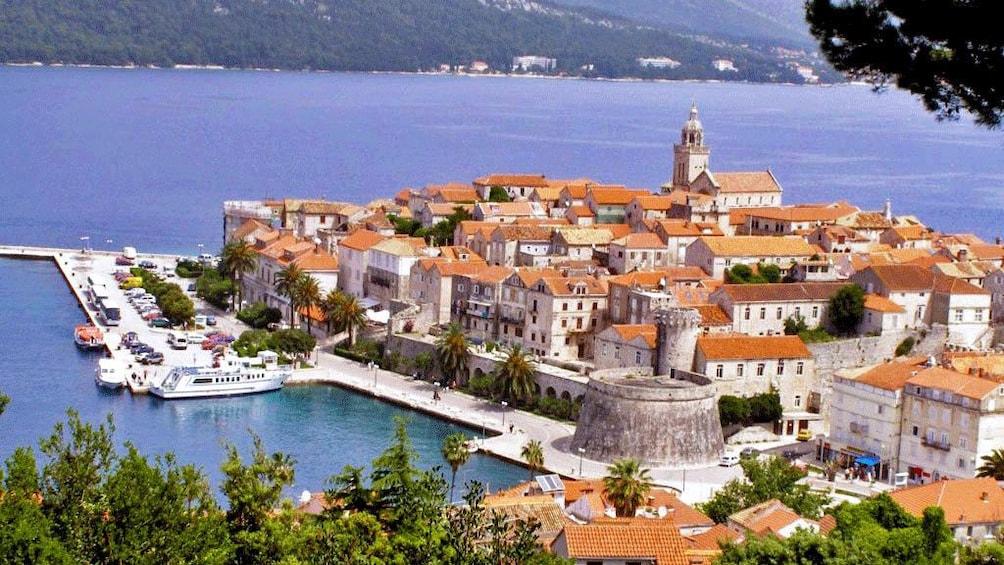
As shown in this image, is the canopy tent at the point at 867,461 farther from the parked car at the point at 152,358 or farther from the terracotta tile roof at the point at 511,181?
the terracotta tile roof at the point at 511,181

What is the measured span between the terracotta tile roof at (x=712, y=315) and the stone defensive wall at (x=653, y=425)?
5988mm

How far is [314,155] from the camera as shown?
165750mm

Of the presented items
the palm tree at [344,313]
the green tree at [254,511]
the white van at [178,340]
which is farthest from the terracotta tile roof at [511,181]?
the green tree at [254,511]

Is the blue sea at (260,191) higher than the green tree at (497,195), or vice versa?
the green tree at (497,195)

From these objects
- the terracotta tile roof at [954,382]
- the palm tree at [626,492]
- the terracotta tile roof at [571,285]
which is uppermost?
the terracotta tile roof at [571,285]

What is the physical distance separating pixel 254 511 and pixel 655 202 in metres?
49.4

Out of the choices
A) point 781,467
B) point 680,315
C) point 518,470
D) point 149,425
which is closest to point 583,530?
point 781,467

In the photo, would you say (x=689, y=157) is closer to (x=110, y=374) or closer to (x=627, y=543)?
(x=110, y=374)

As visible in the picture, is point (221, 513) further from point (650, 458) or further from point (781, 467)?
point (650, 458)

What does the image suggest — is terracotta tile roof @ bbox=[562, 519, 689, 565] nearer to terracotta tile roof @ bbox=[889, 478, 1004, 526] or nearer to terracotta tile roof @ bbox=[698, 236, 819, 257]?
terracotta tile roof @ bbox=[889, 478, 1004, 526]

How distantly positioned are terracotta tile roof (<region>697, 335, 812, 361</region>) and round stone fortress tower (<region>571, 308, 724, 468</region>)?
1935mm

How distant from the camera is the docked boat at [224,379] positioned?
185 feet

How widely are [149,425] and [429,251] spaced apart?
16.7 meters

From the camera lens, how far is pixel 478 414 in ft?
177
